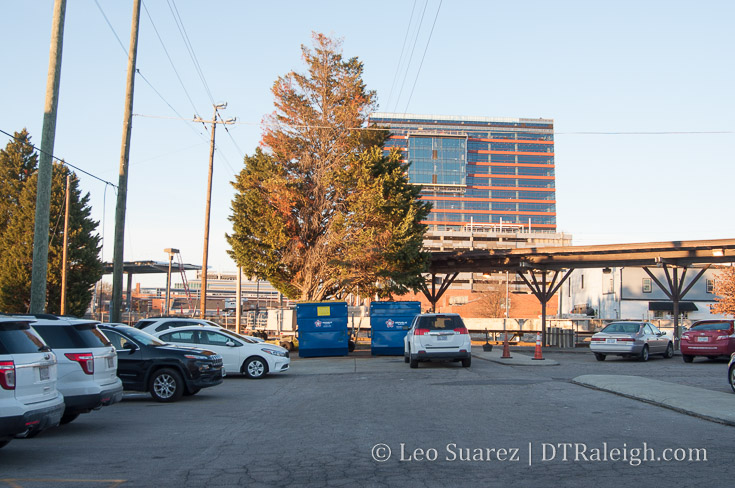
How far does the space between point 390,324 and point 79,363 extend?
18982mm

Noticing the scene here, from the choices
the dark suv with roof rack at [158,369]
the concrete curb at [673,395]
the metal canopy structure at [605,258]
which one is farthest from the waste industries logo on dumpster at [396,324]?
the dark suv with roof rack at [158,369]

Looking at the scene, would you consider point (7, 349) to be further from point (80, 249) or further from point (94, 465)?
point (80, 249)

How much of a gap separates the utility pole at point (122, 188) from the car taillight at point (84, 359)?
10488 millimetres

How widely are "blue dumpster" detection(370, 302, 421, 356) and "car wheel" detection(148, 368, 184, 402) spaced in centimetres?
1453

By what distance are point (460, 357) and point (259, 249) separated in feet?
55.7

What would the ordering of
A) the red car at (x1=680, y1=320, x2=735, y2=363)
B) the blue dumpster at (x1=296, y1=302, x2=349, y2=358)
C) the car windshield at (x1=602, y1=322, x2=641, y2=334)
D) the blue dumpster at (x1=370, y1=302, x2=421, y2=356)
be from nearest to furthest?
the red car at (x1=680, y1=320, x2=735, y2=363) < the car windshield at (x1=602, y1=322, x2=641, y2=334) < the blue dumpster at (x1=296, y1=302, x2=349, y2=358) < the blue dumpster at (x1=370, y1=302, x2=421, y2=356)

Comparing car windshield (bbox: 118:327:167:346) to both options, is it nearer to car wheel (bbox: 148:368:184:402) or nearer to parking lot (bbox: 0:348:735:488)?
car wheel (bbox: 148:368:184:402)

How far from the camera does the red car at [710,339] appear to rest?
2377 cm

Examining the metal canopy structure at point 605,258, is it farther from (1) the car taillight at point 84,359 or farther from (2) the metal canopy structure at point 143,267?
(2) the metal canopy structure at point 143,267

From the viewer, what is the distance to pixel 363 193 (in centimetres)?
3259

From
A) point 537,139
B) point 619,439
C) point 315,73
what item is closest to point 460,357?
point 619,439

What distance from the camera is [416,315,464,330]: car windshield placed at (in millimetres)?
20906

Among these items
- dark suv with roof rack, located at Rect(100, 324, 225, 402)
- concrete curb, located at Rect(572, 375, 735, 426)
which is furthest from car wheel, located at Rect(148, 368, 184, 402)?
concrete curb, located at Rect(572, 375, 735, 426)

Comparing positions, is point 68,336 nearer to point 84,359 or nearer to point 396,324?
point 84,359
